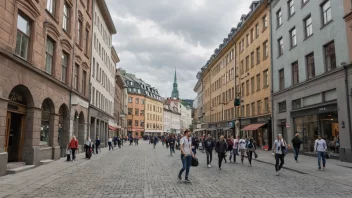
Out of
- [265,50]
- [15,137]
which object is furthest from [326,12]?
[15,137]

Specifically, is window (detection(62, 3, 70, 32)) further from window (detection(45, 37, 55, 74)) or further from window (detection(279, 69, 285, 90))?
window (detection(279, 69, 285, 90))

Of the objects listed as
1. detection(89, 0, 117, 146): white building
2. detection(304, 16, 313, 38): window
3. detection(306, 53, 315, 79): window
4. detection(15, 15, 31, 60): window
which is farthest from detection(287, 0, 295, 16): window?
detection(15, 15, 31, 60): window

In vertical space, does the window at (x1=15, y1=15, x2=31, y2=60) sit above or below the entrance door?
above

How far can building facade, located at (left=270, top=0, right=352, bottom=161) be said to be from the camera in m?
20.5

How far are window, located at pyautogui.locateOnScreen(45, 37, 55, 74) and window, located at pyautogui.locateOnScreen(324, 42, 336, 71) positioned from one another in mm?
19123

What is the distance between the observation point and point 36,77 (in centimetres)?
1623

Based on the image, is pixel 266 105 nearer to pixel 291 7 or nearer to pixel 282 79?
pixel 282 79

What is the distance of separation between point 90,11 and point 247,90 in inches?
903

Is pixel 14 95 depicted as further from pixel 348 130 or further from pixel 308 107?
pixel 308 107

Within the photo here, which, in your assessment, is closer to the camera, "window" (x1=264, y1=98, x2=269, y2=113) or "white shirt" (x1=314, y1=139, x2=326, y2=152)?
"white shirt" (x1=314, y1=139, x2=326, y2=152)

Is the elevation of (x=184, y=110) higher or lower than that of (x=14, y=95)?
higher

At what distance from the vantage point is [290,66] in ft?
94.1

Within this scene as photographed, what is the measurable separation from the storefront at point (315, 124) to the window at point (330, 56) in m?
2.86

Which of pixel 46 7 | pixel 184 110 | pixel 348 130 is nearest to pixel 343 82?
pixel 348 130
